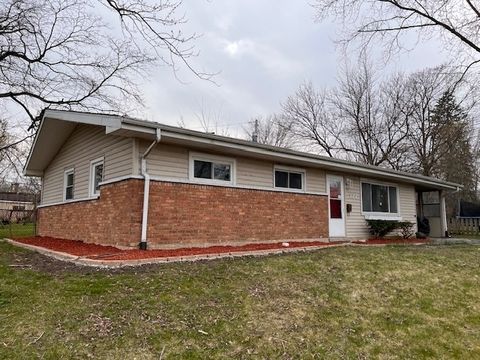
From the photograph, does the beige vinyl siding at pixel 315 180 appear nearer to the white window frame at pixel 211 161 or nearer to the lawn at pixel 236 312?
the white window frame at pixel 211 161

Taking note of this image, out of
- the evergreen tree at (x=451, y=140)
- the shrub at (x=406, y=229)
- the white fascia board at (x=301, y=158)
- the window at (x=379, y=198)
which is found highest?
the evergreen tree at (x=451, y=140)

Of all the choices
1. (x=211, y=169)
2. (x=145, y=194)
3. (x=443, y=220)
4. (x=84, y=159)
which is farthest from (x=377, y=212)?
(x=84, y=159)

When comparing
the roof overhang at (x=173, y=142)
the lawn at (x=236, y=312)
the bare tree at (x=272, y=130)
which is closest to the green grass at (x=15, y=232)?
the roof overhang at (x=173, y=142)

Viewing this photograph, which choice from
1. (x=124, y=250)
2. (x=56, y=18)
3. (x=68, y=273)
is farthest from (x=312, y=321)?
(x=56, y=18)

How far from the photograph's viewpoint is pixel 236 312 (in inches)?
184

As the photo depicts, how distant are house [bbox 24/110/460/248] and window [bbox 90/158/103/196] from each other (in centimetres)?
3

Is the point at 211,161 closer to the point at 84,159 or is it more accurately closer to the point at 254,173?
the point at 254,173

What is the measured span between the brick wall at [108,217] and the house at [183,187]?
23 millimetres

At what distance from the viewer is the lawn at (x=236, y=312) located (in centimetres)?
381

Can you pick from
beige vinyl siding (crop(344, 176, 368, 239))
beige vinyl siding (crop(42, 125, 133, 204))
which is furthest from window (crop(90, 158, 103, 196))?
beige vinyl siding (crop(344, 176, 368, 239))

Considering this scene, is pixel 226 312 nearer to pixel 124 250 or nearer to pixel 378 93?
pixel 124 250

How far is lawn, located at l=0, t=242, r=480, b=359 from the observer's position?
381cm

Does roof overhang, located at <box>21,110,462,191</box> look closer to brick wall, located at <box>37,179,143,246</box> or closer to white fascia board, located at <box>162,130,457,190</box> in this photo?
white fascia board, located at <box>162,130,457,190</box>

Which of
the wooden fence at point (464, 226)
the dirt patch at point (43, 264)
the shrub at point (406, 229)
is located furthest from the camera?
the wooden fence at point (464, 226)
